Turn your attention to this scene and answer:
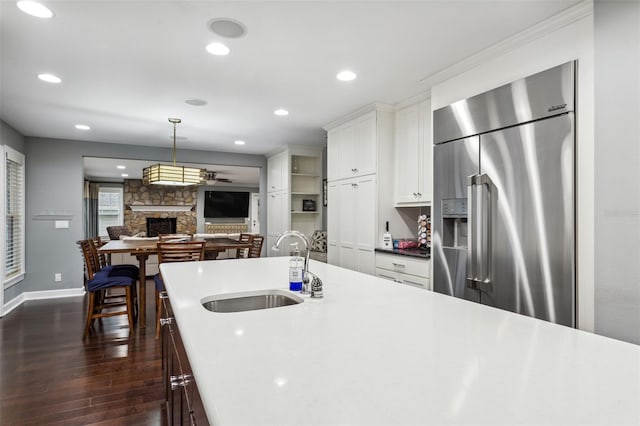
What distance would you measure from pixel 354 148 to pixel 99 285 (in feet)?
10.1

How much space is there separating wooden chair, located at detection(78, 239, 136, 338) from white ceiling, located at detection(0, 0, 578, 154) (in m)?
1.64

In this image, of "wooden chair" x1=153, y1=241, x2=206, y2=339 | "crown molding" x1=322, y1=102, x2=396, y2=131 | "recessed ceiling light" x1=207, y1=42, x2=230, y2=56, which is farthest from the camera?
"crown molding" x1=322, y1=102, x2=396, y2=131

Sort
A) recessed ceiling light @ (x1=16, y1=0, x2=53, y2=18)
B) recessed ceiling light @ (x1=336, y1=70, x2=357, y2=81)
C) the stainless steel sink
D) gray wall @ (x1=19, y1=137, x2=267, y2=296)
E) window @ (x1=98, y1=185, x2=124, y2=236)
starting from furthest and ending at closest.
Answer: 1. window @ (x1=98, y1=185, x2=124, y2=236)
2. gray wall @ (x1=19, y1=137, x2=267, y2=296)
3. recessed ceiling light @ (x1=336, y1=70, x2=357, y2=81)
4. recessed ceiling light @ (x1=16, y1=0, x2=53, y2=18)
5. the stainless steel sink

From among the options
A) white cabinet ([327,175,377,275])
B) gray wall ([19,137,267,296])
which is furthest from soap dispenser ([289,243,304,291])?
gray wall ([19,137,267,296])

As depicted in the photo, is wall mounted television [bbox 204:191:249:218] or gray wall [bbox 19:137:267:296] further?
wall mounted television [bbox 204:191:249:218]

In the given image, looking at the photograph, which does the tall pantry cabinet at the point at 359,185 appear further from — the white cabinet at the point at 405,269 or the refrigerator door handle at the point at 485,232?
the refrigerator door handle at the point at 485,232

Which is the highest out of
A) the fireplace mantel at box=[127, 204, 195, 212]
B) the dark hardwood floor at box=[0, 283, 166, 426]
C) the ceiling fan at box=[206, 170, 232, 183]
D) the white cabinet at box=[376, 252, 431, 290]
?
the ceiling fan at box=[206, 170, 232, 183]

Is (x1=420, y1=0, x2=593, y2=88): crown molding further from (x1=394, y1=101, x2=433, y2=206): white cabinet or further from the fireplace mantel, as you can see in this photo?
the fireplace mantel

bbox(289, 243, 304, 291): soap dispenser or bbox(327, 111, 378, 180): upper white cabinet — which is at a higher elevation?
bbox(327, 111, 378, 180): upper white cabinet

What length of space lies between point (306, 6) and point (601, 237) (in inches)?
80.9

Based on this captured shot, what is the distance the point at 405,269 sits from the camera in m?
3.45

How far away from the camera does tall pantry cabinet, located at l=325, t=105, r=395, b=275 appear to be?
387 centimetres

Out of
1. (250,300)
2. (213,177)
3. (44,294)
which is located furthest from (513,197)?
(213,177)

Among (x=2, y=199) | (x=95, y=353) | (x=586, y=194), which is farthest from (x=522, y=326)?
(x=2, y=199)
